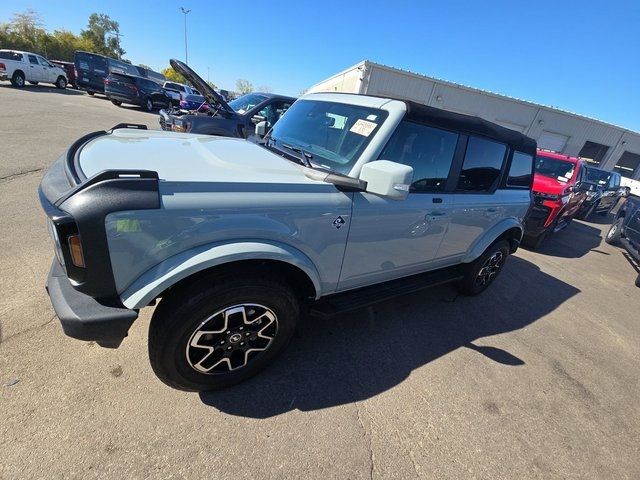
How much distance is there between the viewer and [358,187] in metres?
2.23

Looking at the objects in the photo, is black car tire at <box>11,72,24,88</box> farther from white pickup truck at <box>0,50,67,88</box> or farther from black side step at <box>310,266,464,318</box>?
black side step at <box>310,266,464,318</box>

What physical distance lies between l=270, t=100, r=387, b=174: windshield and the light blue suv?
2cm

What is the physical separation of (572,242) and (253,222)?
938 centimetres

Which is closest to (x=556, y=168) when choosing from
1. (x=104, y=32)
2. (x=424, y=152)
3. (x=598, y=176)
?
(x=598, y=176)

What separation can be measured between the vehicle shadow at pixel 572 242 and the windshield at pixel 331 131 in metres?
6.24

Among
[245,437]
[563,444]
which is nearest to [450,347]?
[563,444]

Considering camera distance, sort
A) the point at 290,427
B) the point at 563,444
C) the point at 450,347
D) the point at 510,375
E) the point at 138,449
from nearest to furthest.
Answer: the point at 138,449
the point at 290,427
the point at 563,444
the point at 510,375
the point at 450,347

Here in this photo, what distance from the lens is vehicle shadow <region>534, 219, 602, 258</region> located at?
730 centimetres

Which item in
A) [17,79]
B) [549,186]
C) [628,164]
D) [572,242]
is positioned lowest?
[572,242]

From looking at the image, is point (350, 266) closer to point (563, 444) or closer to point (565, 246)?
point (563, 444)

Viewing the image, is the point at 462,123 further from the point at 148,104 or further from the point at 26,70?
the point at 26,70

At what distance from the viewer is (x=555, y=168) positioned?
7621 mm

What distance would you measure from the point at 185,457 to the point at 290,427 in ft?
2.11

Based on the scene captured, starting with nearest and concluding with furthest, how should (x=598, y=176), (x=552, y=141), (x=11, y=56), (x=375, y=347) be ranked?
(x=375, y=347) < (x=598, y=176) < (x=11, y=56) < (x=552, y=141)
